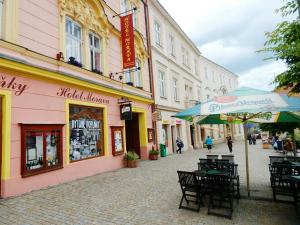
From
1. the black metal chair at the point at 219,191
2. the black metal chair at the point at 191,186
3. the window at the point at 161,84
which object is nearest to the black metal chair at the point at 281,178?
the black metal chair at the point at 219,191

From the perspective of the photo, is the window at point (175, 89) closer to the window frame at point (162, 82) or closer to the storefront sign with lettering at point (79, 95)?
the window frame at point (162, 82)

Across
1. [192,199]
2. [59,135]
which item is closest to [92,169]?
[59,135]

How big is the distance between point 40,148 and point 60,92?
2.19 meters

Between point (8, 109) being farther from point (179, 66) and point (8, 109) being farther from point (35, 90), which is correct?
point (179, 66)

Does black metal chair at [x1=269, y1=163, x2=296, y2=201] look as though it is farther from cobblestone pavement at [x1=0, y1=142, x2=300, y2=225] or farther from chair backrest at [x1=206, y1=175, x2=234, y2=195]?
chair backrest at [x1=206, y1=175, x2=234, y2=195]

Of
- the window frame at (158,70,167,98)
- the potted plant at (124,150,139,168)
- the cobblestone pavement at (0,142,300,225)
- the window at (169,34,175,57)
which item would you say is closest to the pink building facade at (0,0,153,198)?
the potted plant at (124,150,139,168)

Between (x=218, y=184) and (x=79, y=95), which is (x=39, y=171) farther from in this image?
(x=218, y=184)

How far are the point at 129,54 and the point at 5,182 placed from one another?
8.07m

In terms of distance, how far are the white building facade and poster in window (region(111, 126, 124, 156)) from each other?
4121 millimetres

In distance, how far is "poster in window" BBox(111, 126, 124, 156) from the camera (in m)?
11.5

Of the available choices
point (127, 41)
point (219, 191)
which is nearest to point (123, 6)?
point (127, 41)

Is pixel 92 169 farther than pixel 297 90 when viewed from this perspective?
Yes

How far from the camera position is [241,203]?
5.71 metres

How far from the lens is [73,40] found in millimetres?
10055
